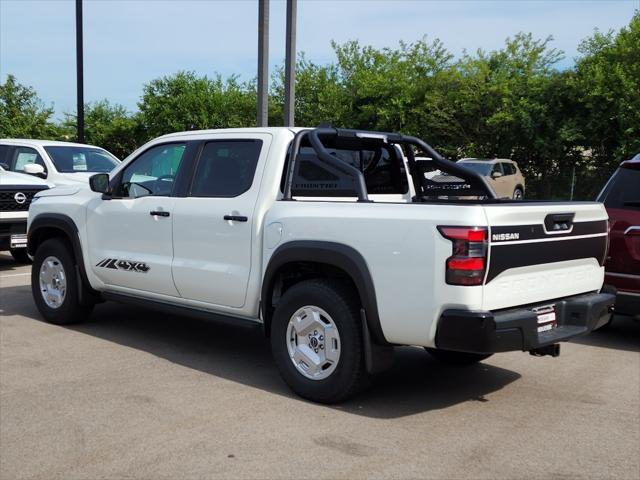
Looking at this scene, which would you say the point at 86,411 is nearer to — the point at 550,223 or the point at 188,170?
the point at 188,170

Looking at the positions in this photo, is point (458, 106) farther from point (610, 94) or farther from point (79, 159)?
point (79, 159)

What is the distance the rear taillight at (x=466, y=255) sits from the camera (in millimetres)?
4133

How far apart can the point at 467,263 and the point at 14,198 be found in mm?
7905

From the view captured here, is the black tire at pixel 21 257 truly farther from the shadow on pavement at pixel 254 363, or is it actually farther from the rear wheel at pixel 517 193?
the rear wheel at pixel 517 193

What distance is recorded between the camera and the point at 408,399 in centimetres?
508

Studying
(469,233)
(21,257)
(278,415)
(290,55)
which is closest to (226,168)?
(278,415)

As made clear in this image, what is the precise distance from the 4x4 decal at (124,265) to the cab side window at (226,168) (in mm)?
825

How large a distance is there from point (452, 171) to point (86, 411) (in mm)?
3411


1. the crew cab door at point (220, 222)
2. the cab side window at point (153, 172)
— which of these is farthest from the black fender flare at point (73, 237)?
the crew cab door at point (220, 222)

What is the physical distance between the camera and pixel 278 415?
464cm

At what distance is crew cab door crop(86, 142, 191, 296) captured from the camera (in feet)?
19.7

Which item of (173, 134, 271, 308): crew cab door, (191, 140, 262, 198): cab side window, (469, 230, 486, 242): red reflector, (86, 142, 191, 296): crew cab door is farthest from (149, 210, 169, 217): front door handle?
(469, 230, 486, 242): red reflector

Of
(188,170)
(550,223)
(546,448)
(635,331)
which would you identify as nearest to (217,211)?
(188,170)

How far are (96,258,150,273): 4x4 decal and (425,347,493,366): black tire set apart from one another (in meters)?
2.49
